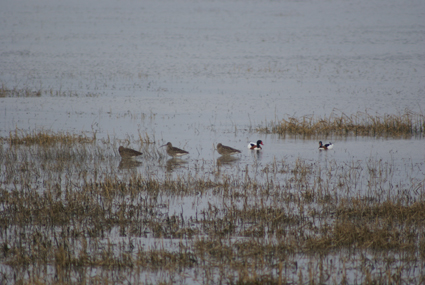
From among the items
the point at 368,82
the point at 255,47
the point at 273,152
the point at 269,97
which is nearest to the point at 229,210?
the point at 273,152

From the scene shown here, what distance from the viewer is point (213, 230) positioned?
7000 millimetres

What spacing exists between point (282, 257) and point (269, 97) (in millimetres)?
19674

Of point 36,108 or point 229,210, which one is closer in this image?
point 229,210

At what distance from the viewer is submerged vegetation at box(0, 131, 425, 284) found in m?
5.77

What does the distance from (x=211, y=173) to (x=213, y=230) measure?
14.1 feet

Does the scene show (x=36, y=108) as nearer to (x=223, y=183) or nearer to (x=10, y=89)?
(x=10, y=89)

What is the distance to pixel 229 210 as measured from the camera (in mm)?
7648

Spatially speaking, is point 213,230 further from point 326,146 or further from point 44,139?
point 44,139

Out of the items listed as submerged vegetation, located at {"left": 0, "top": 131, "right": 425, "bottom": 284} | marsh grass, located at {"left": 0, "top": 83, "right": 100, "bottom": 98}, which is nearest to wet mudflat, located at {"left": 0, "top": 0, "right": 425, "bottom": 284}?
submerged vegetation, located at {"left": 0, "top": 131, "right": 425, "bottom": 284}

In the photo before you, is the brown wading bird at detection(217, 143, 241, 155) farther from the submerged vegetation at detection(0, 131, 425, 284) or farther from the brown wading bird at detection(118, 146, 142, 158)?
the submerged vegetation at detection(0, 131, 425, 284)

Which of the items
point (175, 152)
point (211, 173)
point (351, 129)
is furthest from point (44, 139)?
point (351, 129)

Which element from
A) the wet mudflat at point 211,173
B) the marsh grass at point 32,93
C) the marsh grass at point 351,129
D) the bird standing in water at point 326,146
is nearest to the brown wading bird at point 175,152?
the wet mudflat at point 211,173

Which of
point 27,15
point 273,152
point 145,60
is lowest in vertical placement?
point 273,152

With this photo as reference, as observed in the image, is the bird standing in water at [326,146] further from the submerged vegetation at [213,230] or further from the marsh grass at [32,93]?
the marsh grass at [32,93]
